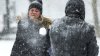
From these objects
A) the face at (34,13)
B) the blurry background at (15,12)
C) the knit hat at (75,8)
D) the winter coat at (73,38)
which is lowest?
the blurry background at (15,12)

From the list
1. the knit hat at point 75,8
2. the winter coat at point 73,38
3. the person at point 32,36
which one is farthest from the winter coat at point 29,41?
the knit hat at point 75,8

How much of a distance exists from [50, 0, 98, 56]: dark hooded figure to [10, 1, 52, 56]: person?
110 cm

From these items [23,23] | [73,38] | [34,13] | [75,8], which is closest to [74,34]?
[73,38]

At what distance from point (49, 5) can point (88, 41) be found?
1661cm

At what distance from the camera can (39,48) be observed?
5355 mm

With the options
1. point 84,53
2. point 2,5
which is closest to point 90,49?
point 84,53

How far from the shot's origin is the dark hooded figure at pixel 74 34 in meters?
4.10

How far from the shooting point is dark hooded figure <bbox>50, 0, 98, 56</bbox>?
4.10 metres

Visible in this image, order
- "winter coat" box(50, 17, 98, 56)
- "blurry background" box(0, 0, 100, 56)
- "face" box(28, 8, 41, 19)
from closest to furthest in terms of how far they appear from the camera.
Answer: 1. "winter coat" box(50, 17, 98, 56)
2. "face" box(28, 8, 41, 19)
3. "blurry background" box(0, 0, 100, 56)

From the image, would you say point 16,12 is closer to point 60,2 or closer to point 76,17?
point 60,2

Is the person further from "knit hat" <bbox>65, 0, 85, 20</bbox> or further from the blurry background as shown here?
the blurry background

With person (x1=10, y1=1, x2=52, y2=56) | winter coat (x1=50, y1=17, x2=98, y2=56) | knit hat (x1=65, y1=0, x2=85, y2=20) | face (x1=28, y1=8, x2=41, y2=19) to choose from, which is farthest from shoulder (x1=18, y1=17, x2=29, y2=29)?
knit hat (x1=65, y1=0, x2=85, y2=20)

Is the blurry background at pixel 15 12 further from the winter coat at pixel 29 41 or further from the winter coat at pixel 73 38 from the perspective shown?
the winter coat at pixel 73 38

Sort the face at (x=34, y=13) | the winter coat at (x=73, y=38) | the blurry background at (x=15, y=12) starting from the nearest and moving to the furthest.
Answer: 1. the winter coat at (x=73, y=38)
2. the face at (x=34, y=13)
3. the blurry background at (x=15, y=12)
